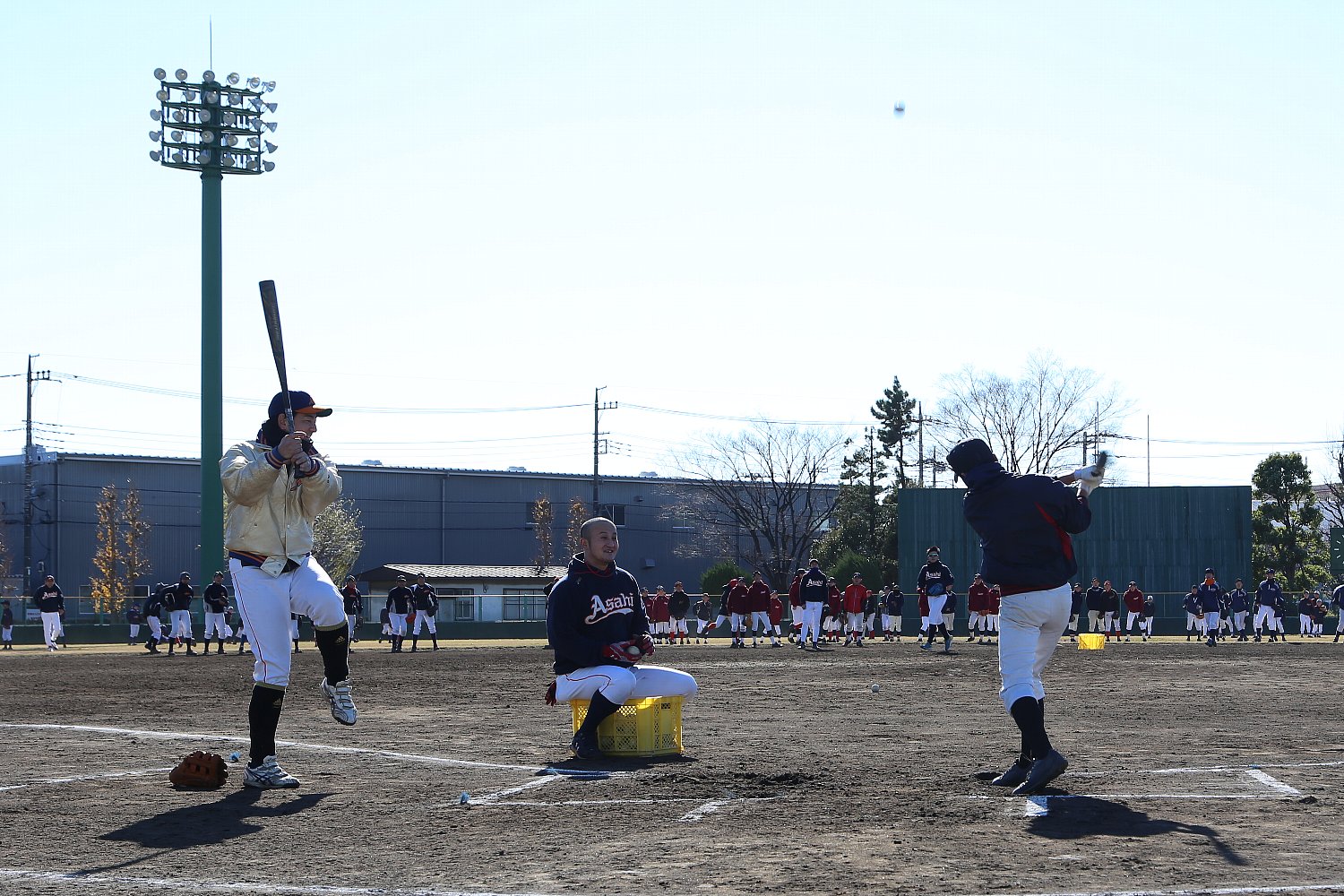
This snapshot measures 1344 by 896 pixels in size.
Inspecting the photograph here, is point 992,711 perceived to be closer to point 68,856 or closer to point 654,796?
point 654,796

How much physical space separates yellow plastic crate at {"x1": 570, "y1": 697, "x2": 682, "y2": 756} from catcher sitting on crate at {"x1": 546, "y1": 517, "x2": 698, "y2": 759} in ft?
0.28

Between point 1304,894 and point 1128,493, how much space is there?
54233mm

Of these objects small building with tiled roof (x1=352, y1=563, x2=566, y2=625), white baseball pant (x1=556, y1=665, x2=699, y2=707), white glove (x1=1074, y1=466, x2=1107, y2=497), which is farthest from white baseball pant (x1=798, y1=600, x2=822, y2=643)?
white glove (x1=1074, y1=466, x2=1107, y2=497)

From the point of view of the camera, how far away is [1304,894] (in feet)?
15.8

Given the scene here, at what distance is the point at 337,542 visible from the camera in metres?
74.5

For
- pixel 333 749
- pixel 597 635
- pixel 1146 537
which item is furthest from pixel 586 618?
pixel 1146 537

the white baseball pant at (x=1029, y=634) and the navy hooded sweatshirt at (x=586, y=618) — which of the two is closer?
the white baseball pant at (x=1029, y=634)

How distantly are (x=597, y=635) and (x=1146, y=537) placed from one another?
50822 millimetres

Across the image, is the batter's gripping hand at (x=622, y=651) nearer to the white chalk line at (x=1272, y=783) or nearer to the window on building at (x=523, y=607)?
the white chalk line at (x=1272, y=783)

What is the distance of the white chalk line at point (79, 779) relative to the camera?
8.12 meters

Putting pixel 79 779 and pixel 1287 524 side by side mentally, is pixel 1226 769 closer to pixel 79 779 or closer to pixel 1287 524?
pixel 79 779

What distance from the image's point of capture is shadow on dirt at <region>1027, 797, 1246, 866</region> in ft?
19.7

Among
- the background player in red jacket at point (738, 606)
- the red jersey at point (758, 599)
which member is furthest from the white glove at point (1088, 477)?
the red jersey at point (758, 599)

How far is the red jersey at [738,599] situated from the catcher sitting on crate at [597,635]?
98.7ft
